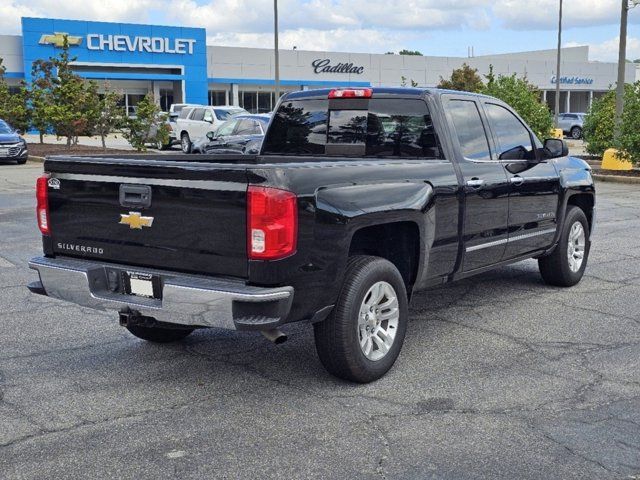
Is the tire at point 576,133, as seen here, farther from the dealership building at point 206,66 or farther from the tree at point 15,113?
the tree at point 15,113

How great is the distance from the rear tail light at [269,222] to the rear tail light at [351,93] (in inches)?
82.0

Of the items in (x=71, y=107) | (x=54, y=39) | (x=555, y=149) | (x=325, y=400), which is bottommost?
(x=325, y=400)

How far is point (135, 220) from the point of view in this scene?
469cm

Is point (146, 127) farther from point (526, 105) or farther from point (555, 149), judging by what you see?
point (555, 149)

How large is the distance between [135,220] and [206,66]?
56.8m

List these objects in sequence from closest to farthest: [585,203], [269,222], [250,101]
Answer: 1. [269,222]
2. [585,203]
3. [250,101]

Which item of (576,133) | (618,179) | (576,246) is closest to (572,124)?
(576,133)

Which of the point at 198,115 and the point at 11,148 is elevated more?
the point at 198,115

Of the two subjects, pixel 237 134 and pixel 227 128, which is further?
pixel 227 128

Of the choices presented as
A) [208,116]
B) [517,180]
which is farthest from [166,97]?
[517,180]

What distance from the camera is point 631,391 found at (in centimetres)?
486

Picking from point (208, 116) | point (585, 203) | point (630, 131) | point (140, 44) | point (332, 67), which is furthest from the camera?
point (332, 67)

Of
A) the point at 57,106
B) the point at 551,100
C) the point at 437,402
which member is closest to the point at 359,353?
the point at 437,402

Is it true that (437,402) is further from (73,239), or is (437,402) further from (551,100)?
(551,100)
